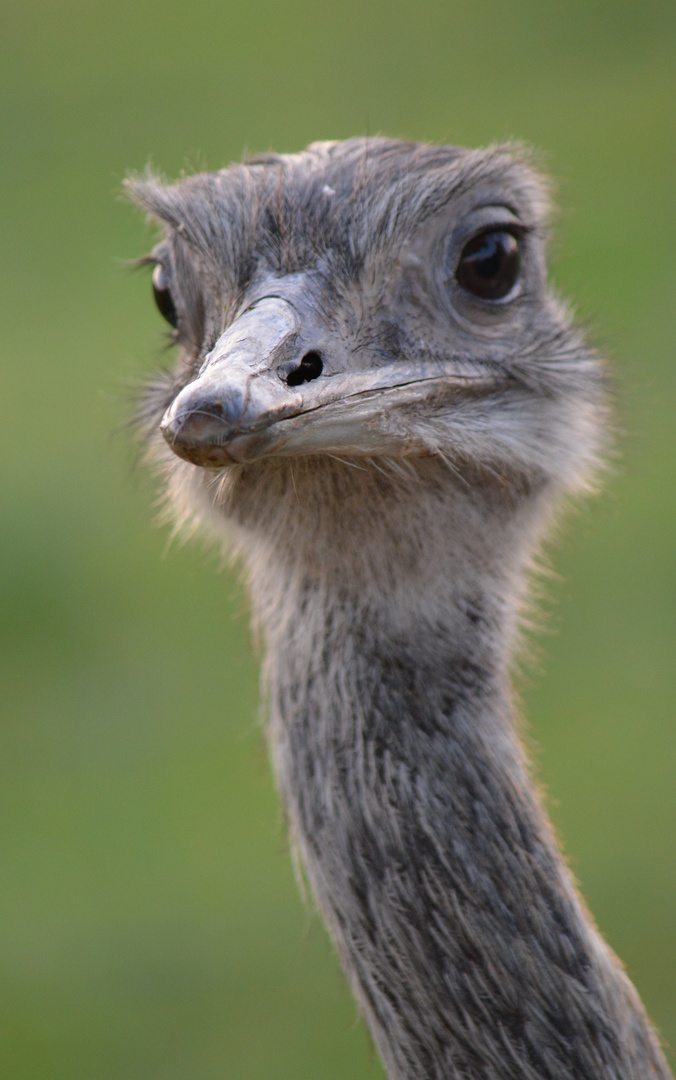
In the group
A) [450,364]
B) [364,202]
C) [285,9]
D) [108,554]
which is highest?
[285,9]

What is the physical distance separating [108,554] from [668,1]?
19.2ft

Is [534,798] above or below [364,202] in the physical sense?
below

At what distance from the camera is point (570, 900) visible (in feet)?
5.85

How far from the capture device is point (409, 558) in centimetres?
187

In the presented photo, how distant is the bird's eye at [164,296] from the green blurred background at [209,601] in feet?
1.27

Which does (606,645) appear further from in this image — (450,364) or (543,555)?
(450,364)

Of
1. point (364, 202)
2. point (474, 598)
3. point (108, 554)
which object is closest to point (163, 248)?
point (364, 202)

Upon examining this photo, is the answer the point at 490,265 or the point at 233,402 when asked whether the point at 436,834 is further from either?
the point at 490,265

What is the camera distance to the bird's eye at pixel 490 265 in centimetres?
201

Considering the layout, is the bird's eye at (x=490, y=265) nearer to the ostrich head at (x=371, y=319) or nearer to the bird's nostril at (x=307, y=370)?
the ostrich head at (x=371, y=319)

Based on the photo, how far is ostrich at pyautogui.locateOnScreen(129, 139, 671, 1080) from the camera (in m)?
1.72

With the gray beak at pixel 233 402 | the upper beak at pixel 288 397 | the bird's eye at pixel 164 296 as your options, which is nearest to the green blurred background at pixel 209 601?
the bird's eye at pixel 164 296

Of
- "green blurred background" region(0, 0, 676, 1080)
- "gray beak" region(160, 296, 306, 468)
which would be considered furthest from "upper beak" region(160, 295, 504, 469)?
"green blurred background" region(0, 0, 676, 1080)

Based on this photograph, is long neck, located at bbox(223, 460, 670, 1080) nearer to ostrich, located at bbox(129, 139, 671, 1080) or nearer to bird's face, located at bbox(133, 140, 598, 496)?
ostrich, located at bbox(129, 139, 671, 1080)
